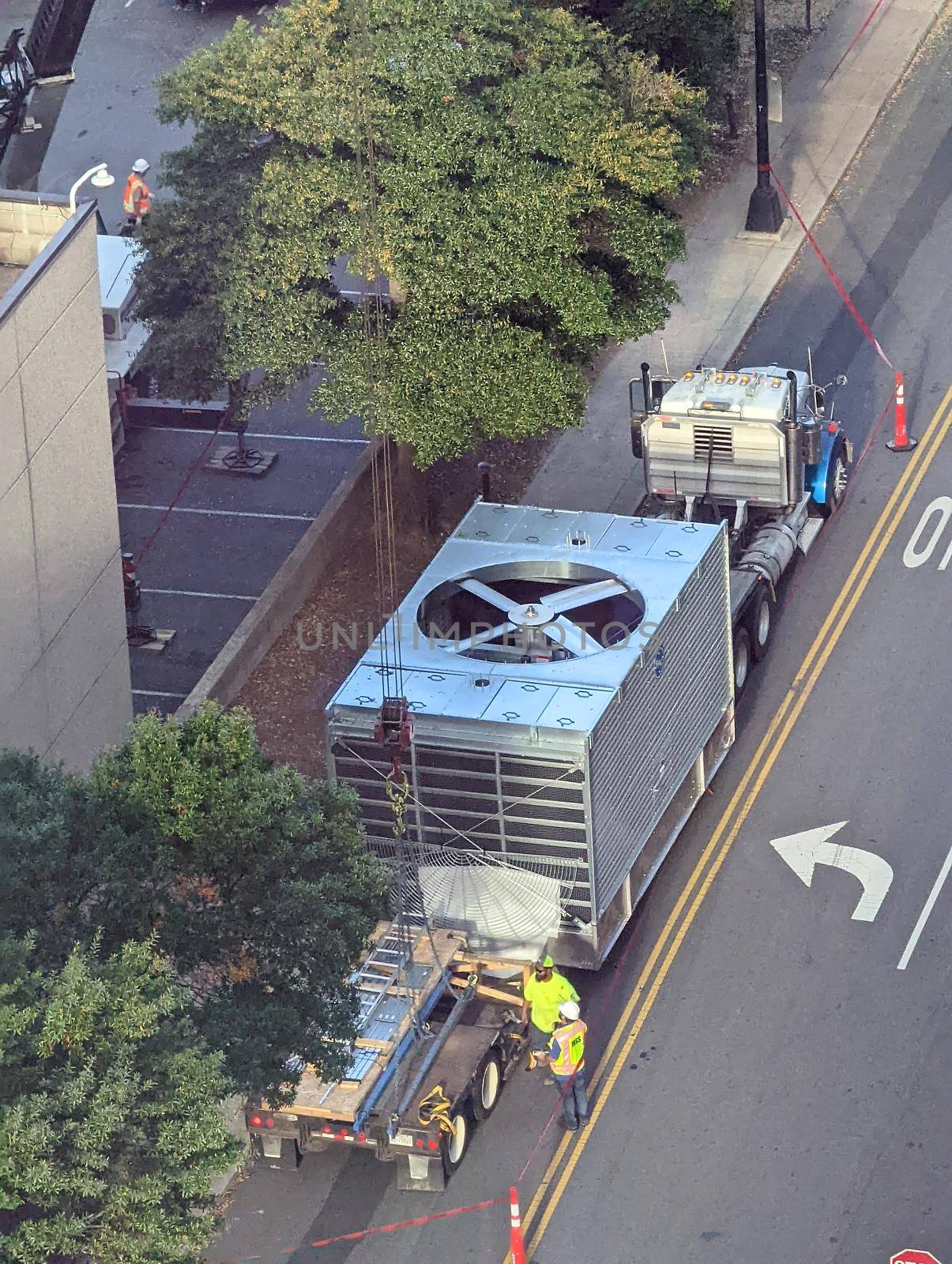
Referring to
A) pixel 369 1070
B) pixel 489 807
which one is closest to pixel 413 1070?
pixel 369 1070

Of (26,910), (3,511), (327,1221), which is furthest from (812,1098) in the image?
(3,511)

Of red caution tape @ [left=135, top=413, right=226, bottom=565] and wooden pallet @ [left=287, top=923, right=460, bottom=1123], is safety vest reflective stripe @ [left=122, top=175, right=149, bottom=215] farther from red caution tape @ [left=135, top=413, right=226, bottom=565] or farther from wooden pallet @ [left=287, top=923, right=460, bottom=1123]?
wooden pallet @ [left=287, top=923, right=460, bottom=1123]

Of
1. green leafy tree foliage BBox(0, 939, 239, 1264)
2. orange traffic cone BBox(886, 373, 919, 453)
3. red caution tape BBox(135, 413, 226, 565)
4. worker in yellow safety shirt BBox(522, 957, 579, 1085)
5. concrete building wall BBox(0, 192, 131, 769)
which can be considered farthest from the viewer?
orange traffic cone BBox(886, 373, 919, 453)

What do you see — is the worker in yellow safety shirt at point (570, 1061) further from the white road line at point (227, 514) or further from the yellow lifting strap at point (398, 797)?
the white road line at point (227, 514)

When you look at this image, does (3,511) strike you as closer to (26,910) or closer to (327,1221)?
(26,910)

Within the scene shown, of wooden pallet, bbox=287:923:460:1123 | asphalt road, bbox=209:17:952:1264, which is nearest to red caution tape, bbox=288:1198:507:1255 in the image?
asphalt road, bbox=209:17:952:1264

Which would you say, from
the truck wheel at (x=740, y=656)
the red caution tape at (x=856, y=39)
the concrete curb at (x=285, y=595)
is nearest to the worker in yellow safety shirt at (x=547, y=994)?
the truck wheel at (x=740, y=656)

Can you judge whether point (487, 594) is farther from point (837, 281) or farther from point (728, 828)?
point (837, 281)
